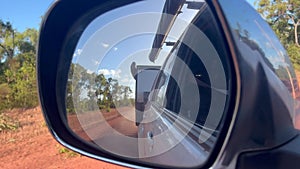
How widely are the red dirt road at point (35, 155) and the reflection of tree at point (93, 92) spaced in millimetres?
3082

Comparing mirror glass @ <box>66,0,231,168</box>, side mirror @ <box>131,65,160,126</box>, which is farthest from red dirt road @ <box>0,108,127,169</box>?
mirror glass @ <box>66,0,231,168</box>

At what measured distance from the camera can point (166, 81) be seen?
233 cm

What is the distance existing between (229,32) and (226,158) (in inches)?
10.8

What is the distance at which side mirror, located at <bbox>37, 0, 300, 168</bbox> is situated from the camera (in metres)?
0.77

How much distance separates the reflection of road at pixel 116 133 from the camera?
1.41 meters

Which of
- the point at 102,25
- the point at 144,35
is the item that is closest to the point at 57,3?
the point at 102,25

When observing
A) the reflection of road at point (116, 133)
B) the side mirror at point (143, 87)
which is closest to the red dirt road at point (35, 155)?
the side mirror at point (143, 87)

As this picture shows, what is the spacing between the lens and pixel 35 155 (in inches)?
309

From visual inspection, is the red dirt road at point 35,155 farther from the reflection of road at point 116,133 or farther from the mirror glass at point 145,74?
the mirror glass at point 145,74

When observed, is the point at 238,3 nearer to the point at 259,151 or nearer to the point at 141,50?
the point at 259,151

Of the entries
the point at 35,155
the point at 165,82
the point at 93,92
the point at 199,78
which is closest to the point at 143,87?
the point at 165,82

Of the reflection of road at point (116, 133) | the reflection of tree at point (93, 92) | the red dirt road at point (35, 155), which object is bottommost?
the red dirt road at point (35, 155)

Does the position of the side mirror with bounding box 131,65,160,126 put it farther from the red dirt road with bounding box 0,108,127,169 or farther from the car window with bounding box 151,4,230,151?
the red dirt road with bounding box 0,108,127,169

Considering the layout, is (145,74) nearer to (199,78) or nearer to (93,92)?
(93,92)
